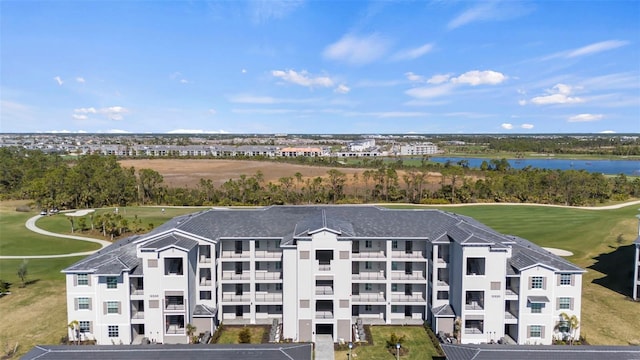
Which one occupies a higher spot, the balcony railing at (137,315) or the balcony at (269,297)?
the balcony at (269,297)

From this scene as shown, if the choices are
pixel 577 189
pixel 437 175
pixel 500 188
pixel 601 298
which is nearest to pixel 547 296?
pixel 601 298

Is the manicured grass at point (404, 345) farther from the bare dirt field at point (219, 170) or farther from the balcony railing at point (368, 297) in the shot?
the bare dirt field at point (219, 170)

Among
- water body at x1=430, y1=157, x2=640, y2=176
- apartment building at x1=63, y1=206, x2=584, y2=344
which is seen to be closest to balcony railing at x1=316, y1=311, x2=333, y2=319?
apartment building at x1=63, y1=206, x2=584, y2=344

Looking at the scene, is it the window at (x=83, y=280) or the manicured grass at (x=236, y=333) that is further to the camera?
the manicured grass at (x=236, y=333)

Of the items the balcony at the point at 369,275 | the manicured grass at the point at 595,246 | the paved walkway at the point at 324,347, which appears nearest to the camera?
the paved walkway at the point at 324,347

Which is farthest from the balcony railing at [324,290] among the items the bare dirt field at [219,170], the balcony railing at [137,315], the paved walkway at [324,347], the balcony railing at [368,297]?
the bare dirt field at [219,170]

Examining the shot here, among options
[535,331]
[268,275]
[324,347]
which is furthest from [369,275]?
[535,331]

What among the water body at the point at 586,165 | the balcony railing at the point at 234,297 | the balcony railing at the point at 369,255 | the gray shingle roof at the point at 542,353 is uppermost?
the water body at the point at 586,165
